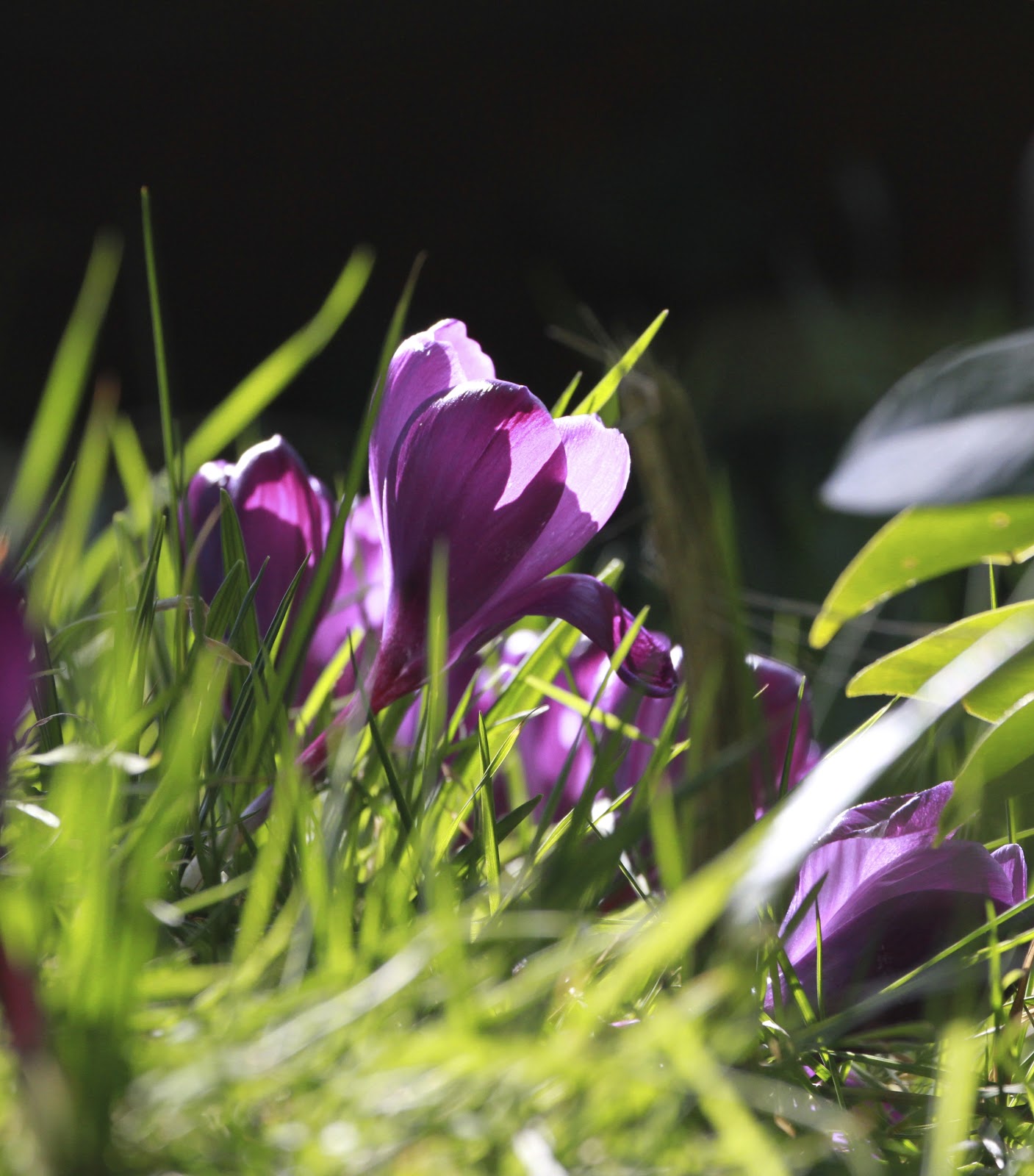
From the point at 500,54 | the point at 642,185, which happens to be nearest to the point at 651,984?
the point at 642,185

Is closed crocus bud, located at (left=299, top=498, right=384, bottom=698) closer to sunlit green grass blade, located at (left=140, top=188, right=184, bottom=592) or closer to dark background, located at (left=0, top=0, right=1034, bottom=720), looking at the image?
sunlit green grass blade, located at (left=140, top=188, right=184, bottom=592)

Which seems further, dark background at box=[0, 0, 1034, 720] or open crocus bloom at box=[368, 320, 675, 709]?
dark background at box=[0, 0, 1034, 720]

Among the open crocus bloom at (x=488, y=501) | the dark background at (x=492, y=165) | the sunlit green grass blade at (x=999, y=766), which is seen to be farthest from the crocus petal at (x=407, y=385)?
the dark background at (x=492, y=165)

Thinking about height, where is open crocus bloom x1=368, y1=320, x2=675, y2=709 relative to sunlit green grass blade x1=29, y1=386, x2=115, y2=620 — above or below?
above

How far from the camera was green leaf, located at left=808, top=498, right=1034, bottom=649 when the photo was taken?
0.20 m

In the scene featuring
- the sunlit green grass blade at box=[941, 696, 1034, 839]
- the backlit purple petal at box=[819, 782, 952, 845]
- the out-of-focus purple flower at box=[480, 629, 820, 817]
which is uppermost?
the sunlit green grass blade at box=[941, 696, 1034, 839]

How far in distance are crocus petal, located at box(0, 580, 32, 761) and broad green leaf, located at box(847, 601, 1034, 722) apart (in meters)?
0.14

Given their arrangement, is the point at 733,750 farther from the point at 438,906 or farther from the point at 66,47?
Result: the point at 66,47

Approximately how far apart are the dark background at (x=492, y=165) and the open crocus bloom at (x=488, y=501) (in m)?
1.58

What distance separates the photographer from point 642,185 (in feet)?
6.07

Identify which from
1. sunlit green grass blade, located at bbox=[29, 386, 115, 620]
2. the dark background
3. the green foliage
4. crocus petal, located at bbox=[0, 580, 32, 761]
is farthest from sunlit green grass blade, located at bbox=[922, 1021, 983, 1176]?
the dark background

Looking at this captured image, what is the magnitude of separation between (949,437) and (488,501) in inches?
3.4

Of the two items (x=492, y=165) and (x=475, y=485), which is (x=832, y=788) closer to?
(x=475, y=485)

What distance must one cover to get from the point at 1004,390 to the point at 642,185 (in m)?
1.74
